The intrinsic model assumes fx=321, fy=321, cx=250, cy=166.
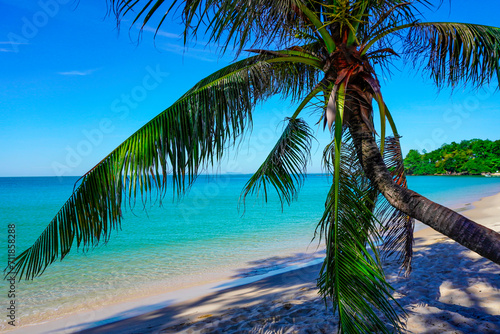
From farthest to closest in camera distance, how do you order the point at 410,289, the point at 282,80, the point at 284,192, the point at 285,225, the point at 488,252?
the point at 285,225
the point at 410,289
the point at 282,80
the point at 284,192
the point at 488,252

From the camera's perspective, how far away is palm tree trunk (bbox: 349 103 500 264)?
2.06 m

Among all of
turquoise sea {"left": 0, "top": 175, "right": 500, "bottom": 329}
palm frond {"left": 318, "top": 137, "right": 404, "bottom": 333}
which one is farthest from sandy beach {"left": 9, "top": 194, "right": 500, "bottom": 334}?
palm frond {"left": 318, "top": 137, "right": 404, "bottom": 333}

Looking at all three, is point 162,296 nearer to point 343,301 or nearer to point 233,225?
point 343,301

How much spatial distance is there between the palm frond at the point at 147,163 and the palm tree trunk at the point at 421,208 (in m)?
1.03

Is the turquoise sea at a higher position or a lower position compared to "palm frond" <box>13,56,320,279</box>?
lower

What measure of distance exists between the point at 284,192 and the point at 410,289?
9.23 ft

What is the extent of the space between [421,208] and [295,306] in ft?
9.64

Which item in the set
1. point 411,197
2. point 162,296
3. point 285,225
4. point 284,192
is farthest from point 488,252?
point 285,225

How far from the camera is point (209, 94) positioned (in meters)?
2.86

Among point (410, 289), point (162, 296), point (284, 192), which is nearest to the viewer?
point (284, 192)

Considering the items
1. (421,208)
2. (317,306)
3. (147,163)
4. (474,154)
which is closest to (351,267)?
(421,208)

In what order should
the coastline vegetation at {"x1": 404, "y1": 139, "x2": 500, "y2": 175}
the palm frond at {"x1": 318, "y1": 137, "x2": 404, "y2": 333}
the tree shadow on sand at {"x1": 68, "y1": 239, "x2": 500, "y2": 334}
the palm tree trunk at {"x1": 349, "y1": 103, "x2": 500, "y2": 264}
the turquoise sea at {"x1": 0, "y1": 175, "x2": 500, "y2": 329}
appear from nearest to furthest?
the palm tree trunk at {"x1": 349, "y1": 103, "x2": 500, "y2": 264}
the palm frond at {"x1": 318, "y1": 137, "x2": 404, "y2": 333}
the tree shadow on sand at {"x1": 68, "y1": 239, "x2": 500, "y2": 334}
the turquoise sea at {"x1": 0, "y1": 175, "x2": 500, "y2": 329}
the coastline vegetation at {"x1": 404, "y1": 139, "x2": 500, "y2": 175}

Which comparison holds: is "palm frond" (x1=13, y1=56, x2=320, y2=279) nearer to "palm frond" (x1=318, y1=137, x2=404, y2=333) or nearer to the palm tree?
the palm tree

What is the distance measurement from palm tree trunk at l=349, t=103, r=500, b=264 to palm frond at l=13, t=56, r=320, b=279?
3.38 ft
